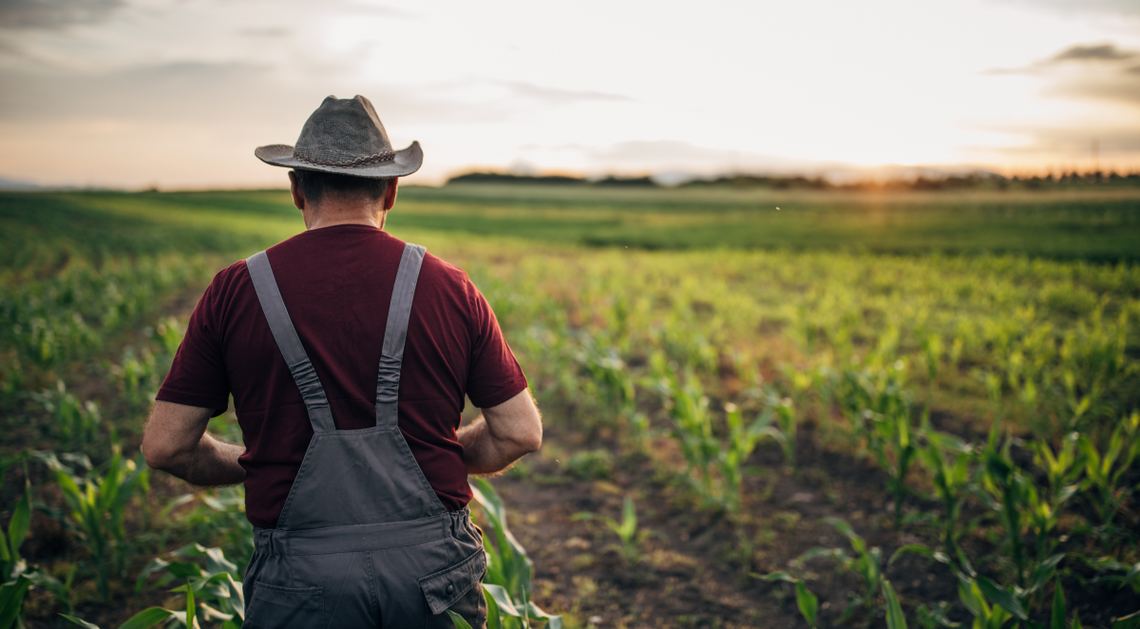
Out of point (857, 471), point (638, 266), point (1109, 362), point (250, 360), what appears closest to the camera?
point (250, 360)

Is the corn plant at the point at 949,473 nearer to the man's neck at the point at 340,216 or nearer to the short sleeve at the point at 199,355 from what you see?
Answer: the man's neck at the point at 340,216

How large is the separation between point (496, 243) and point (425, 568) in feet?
96.3

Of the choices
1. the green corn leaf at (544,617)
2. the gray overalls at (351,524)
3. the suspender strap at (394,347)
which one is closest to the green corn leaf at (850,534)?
the green corn leaf at (544,617)

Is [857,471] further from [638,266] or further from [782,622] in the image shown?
[638,266]

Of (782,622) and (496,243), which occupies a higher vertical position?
(496,243)

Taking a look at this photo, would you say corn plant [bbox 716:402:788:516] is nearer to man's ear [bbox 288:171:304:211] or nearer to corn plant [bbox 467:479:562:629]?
corn plant [bbox 467:479:562:629]

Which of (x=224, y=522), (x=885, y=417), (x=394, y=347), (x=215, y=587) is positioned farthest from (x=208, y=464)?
(x=885, y=417)

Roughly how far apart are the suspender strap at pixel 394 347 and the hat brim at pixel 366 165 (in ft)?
1.02

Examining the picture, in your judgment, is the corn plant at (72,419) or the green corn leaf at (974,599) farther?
the corn plant at (72,419)

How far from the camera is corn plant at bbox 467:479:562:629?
220 cm

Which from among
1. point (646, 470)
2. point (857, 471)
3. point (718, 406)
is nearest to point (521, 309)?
point (718, 406)

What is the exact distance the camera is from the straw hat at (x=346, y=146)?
169 cm

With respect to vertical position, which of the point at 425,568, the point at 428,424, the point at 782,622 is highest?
the point at 428,424

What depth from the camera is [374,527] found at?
158cm
